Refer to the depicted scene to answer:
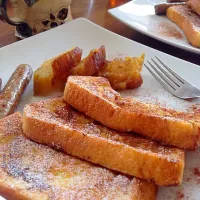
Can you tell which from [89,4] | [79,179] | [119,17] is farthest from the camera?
[89,4]

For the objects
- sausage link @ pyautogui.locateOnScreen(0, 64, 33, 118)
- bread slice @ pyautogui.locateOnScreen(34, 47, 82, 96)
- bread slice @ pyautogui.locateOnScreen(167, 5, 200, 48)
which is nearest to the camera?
sausage link @ pyautogui.locateOnScreen(0, 64, 33, 118)

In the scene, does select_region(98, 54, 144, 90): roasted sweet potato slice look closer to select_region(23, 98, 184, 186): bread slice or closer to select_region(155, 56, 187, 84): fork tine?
select_region(155, 56, 187, 84): fork tine

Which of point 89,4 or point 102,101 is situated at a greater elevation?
point 102,101

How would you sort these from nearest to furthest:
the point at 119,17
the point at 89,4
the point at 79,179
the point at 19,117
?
the point at 79,179 < the point at 19,117 < the point at 119,17 < the point at 89,4

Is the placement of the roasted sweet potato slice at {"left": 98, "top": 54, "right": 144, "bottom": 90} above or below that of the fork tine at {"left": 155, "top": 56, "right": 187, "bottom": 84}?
above

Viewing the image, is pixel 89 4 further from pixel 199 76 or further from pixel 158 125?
pixel 158 125

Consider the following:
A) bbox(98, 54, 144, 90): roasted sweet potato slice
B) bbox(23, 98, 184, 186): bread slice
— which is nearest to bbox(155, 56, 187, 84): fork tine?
bbox(98, 54, 144, 90): roasted sweet potato slice

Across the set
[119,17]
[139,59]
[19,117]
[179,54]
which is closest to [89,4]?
[119,17]
